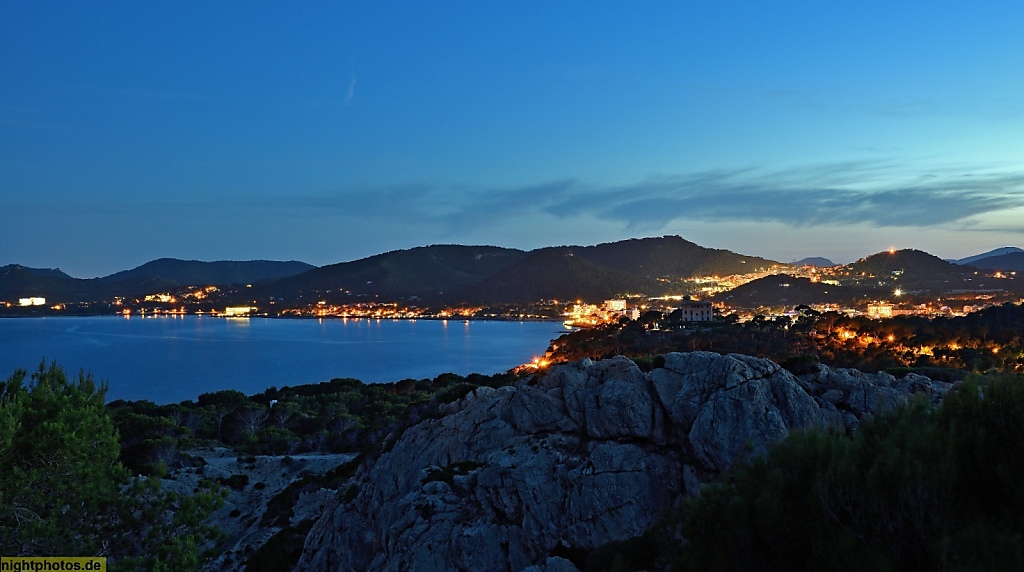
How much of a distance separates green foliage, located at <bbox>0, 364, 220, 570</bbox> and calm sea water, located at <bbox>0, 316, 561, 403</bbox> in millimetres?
69009

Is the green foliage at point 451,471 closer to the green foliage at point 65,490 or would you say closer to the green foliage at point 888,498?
the green foliage at point 65,490

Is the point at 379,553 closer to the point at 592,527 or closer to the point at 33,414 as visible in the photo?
→ the point at 592,527

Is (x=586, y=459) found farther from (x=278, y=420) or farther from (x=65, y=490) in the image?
(x=278, y=420)

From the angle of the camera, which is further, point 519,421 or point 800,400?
point 519,421

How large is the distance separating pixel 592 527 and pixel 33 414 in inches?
379

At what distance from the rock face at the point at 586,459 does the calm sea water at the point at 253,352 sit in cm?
6589

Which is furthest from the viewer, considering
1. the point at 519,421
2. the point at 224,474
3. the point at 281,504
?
the point at 224,474

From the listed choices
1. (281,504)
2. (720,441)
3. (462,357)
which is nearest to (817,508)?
(720,441)

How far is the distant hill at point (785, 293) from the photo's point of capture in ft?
493

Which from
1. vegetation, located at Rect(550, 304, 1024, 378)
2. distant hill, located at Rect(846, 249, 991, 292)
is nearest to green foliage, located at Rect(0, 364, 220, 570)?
vegetation, located at Rect(550, 304, 1024, 378)

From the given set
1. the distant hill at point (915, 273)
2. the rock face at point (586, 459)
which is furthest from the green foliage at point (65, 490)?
the distant hill at point (915, 273)

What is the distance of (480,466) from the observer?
16000 millimetres

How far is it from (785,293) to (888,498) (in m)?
169

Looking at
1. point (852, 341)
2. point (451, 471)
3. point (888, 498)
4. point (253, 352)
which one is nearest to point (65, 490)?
point (451, 471)
